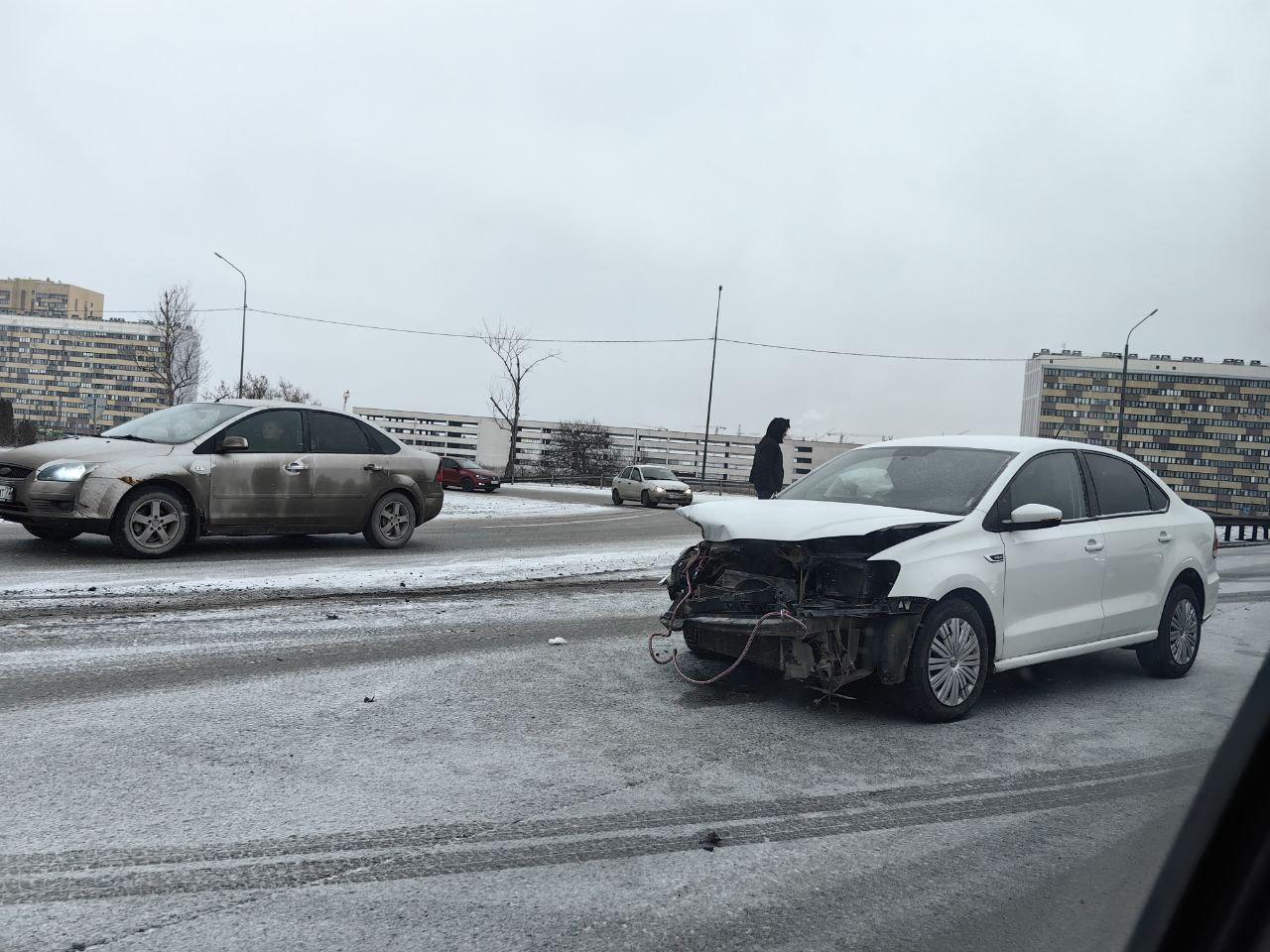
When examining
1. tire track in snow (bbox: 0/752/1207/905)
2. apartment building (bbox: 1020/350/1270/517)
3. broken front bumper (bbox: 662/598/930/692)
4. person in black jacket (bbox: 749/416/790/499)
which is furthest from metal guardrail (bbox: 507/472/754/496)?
tire track in snow (bbox: 0/752/1207/905)

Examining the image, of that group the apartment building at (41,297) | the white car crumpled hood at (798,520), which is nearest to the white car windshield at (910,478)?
the white car crumpled hood at (798,520)

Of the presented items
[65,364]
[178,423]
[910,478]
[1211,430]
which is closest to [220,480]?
[178,423]

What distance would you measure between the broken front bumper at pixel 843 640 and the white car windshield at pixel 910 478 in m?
0.89

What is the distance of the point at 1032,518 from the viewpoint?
18.4 feet

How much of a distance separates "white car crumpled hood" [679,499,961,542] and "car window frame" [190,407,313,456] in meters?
6.11

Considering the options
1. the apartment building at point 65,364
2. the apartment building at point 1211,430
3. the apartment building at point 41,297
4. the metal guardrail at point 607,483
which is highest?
the apartment building at point 41,297

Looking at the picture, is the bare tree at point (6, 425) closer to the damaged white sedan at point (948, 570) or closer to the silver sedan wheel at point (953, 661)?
the damaged white sedan at point (948, 570)

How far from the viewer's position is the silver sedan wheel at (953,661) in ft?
17.3

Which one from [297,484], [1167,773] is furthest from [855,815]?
[297,484]

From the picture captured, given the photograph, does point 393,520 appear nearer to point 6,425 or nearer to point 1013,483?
point 1013,483

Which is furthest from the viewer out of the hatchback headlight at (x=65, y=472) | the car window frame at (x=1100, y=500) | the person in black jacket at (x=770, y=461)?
the person in black jacket at (x=770, y=461)

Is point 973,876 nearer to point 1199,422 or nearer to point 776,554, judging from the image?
point 1199,422

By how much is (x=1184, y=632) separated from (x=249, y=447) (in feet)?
28.9

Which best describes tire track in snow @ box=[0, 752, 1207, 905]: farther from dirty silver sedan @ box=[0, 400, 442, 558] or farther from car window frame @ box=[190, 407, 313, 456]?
car window frame @ box=[190, 407, 313, 456]
